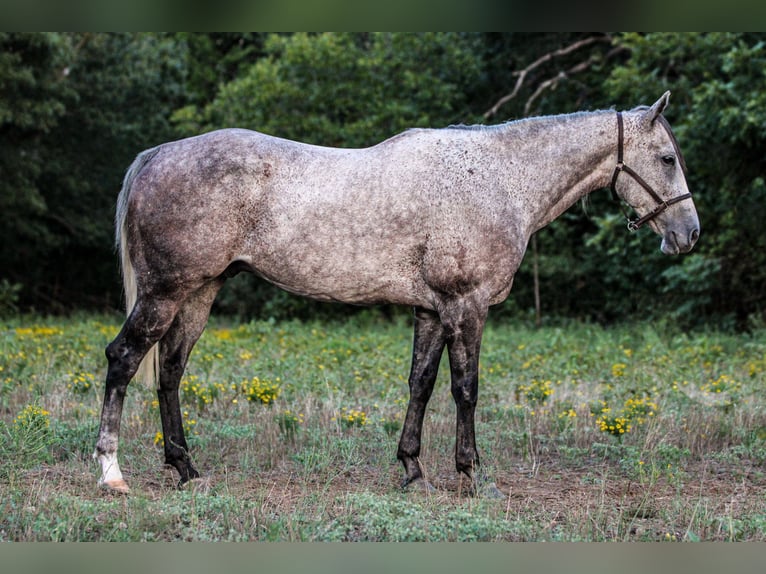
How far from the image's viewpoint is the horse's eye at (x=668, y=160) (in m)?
5.65

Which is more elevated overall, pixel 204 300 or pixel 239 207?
pixel 239 207

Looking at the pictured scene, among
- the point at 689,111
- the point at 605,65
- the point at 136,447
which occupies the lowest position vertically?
Answer: the point at 136,447

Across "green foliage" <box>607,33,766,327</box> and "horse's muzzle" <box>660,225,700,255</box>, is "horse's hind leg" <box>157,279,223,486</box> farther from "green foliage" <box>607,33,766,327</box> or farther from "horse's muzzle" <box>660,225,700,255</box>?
"green foliage" <box>607,33,766,327</box>

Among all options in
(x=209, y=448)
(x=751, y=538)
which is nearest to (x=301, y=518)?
(x=209, y=448)

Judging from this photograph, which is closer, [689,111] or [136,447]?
[136,447]

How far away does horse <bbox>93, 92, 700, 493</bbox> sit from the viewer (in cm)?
545

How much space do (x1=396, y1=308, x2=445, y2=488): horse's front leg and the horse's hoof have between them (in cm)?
177

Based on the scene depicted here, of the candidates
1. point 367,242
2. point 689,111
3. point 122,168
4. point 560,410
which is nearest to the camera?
A: point 367,242

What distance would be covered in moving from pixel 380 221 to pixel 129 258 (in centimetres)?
177

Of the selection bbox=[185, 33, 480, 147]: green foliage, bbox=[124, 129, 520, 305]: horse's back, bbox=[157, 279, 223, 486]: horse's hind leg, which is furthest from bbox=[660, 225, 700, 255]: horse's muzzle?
bbox=[185, 33, 480, 147]: green foliage

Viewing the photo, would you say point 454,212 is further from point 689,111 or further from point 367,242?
point 689,111

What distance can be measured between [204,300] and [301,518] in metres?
1.93

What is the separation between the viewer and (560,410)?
300 inches

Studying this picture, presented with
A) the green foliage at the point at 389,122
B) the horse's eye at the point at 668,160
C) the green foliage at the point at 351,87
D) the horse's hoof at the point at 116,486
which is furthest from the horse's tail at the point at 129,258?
the green foliage at the point at 351,87
